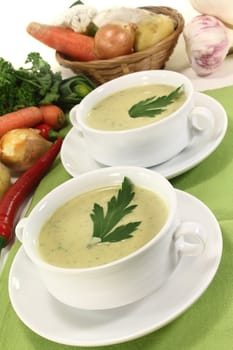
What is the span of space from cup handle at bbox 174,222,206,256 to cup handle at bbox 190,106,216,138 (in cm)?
33

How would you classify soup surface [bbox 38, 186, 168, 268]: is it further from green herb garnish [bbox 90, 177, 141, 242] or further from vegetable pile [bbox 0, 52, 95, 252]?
vegetable pile [bbox 0, 52, 95, 252]

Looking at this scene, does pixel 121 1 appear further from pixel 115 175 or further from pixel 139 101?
pixel 115 175

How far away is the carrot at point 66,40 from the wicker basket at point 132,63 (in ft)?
0.13

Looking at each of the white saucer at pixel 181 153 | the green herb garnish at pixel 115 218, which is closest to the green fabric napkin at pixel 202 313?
the white saucer at pixel 181 153

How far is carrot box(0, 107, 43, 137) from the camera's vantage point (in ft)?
4.85

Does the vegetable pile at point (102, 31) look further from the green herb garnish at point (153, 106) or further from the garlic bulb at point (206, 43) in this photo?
the green herb garnish at point (153, 106)

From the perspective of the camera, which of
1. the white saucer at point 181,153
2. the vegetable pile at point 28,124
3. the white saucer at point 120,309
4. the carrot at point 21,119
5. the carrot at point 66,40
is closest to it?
the white saucer at point 120,309

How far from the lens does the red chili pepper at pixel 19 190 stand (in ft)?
3.89

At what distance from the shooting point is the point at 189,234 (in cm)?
82

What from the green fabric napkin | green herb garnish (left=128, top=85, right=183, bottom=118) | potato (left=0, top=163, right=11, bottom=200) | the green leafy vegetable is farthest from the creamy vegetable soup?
the green leafy vegetable

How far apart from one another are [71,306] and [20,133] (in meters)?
0.62

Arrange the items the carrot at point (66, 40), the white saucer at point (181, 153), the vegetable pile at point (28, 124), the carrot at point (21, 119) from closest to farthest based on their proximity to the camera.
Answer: the white saucer at point (181, 153) → the vegetable pile at point (28, 124) → the carrot at point (21, 119) → the carrot at point (66, 40)

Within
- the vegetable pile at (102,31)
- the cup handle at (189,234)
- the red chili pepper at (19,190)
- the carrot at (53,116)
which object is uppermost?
the cup handle at (189,234)


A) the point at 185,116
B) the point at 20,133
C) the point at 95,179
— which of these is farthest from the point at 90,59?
the point at 95,179
